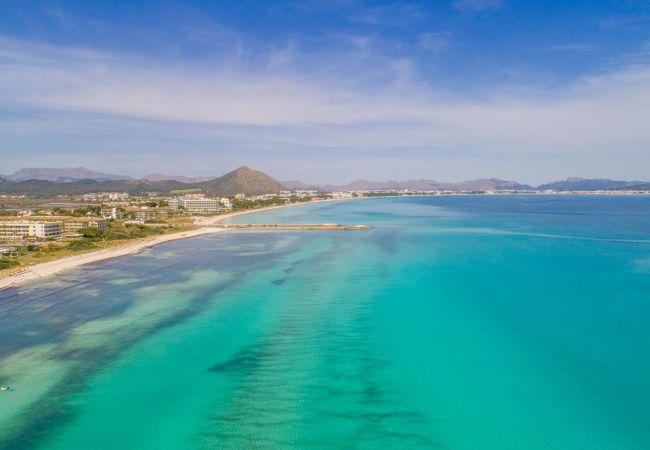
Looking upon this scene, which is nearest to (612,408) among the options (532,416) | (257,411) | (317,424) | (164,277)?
(532,416)

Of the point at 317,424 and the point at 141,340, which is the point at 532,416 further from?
the point at 141,340

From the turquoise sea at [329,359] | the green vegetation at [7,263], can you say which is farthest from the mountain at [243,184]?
the turquoise sea at [329,359]

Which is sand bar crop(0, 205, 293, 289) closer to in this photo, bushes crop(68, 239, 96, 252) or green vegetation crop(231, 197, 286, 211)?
bushes crop(68, 239, 96, 252)

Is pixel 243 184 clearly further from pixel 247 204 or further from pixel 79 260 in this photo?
pixel 79 260

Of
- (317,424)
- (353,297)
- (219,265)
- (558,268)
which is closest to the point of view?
(317,424)

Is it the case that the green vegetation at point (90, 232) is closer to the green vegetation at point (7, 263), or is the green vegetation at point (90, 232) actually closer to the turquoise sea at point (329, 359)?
the green vegetation at point (7, 263)
